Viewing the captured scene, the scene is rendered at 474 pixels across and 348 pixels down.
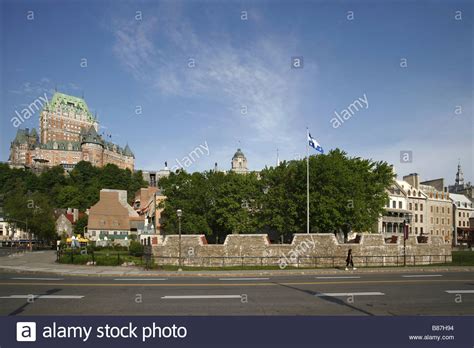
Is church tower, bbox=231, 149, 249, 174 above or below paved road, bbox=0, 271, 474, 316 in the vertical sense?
above

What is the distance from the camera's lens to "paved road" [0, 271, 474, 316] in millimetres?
11869

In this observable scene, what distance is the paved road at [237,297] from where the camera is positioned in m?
11.9

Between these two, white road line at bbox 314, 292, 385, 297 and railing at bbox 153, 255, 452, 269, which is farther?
railing at bbox 153, 255, 452, 269

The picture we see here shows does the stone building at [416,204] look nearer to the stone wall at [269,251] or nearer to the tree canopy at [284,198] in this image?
the tree canopy at [284,198]

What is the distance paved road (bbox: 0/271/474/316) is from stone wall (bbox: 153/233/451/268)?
880 cm

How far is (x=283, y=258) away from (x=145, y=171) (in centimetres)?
17159

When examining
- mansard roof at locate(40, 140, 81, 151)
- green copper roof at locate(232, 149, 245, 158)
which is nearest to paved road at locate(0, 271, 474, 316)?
green copper roof at locate(232, 149, 245, 158)

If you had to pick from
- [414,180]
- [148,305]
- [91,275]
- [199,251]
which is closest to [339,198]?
[199,251]

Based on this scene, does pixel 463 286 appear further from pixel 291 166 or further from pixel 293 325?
pixel 291 166

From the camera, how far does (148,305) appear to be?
12672 mm

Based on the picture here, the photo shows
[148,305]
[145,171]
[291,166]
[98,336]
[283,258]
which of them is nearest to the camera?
[98,336]

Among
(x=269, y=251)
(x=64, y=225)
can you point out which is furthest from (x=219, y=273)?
(x=64, y=225)

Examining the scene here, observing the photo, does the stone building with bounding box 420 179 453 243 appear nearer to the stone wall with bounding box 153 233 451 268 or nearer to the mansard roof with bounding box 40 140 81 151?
the stone wall with bounding box 153 233 451 268

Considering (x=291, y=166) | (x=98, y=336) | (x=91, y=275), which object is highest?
(x=291, y=166)
